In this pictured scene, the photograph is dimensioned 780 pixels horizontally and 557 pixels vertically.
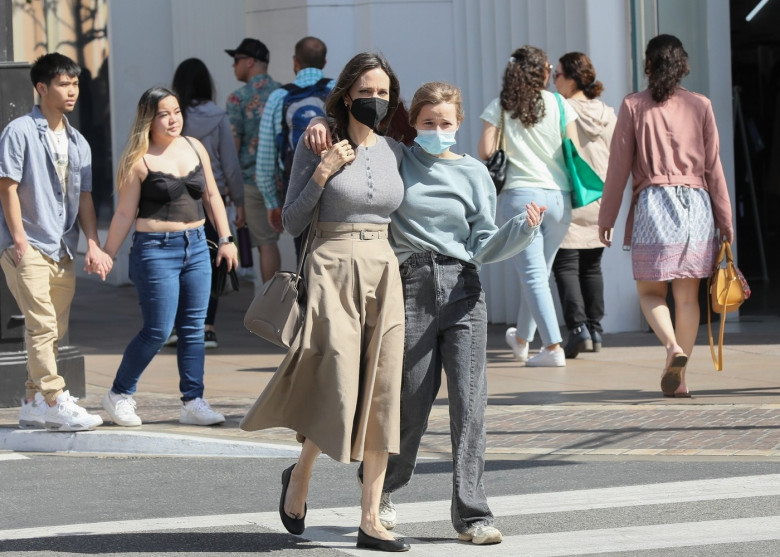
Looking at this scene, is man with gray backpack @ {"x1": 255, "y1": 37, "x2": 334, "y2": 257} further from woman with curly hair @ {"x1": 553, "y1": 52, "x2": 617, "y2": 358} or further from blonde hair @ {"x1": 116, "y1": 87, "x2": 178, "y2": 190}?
blonde hair @ {"x1": 116, "y1": 87, "x2": 178, "y2": 190}

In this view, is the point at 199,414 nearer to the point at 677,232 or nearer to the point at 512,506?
the point at 512,506

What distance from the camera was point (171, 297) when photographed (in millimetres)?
8438

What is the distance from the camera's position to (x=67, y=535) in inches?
249

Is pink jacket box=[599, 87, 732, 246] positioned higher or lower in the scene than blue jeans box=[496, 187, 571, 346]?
higher

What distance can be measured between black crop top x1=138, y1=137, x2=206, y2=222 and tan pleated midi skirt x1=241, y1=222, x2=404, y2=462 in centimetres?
262

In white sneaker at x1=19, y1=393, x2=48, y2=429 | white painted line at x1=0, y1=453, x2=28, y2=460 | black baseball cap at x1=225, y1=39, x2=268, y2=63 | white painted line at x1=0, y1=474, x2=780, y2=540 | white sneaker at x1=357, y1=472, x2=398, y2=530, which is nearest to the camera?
white sneaker at x1=357, y1=472, x2=398, y2=530

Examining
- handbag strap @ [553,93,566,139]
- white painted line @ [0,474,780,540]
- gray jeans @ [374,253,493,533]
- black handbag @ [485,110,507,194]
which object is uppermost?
handbag strap @ [553,93,566,139]

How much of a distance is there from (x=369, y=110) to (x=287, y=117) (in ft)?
17.3

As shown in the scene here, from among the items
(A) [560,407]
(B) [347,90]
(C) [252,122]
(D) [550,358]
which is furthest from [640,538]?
(C) [252,122]

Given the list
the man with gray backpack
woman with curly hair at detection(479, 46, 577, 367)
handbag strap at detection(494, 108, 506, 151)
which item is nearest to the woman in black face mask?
woman with curly hair at detection(479, 46, 577, 367)

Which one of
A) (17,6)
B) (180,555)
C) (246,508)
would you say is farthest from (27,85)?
(17,6)

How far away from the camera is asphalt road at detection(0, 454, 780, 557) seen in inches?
237

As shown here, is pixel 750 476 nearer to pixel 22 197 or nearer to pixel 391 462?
pixel 391 462

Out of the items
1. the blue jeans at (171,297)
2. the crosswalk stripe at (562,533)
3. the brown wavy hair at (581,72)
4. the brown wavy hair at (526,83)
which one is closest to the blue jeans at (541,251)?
the brown wavy hair at (526,83)
